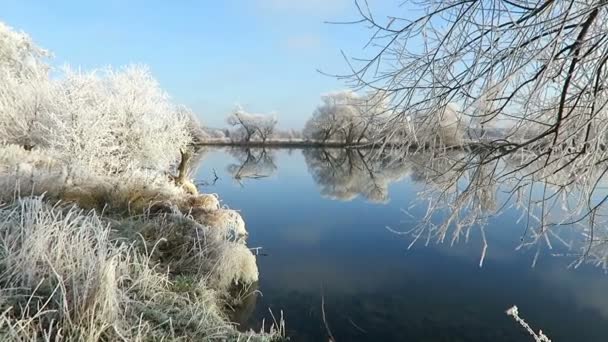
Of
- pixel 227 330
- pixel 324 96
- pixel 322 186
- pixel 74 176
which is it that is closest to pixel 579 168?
pixel 227 330

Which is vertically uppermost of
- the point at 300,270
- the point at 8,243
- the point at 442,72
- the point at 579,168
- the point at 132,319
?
the point at 442,72

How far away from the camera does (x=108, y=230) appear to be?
15.7 ft

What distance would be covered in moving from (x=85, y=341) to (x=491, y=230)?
453 inches

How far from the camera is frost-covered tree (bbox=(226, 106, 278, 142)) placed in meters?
57.1

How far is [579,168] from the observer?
9.02 feet

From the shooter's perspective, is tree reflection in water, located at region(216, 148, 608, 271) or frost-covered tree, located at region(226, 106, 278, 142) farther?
frost-covered tree, located at region(226, 106, 278, 142)

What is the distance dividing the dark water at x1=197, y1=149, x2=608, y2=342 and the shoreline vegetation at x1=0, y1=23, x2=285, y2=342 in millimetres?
959

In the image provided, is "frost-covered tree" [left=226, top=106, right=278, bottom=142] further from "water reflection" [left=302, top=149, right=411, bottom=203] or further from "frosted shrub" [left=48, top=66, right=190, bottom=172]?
"frosted shrub" [left=48, top=66, right=190, bottom=172]

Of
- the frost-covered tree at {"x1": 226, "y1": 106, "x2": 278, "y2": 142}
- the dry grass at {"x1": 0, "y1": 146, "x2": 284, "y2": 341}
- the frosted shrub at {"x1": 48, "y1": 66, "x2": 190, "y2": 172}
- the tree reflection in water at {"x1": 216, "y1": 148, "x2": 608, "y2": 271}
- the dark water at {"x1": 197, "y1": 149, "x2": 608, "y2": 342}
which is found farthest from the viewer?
the frost-covered tree at {"x1": 226, "y1": 106, "x2": 278, "y2": 142}

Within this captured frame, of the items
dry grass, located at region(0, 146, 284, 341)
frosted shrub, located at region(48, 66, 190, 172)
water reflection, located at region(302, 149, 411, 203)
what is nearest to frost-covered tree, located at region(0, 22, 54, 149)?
frosted shrub, located at region(48, 66, 190, 172)

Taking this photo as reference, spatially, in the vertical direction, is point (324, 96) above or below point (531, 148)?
above

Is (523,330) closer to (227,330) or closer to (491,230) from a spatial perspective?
(227,330)

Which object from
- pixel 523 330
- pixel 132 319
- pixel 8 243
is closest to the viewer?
pixel 132 319

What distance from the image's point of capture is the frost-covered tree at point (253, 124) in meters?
57.1
